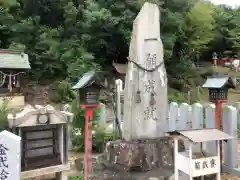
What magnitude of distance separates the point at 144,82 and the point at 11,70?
11989 millimetres

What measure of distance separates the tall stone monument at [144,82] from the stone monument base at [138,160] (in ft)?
0.99

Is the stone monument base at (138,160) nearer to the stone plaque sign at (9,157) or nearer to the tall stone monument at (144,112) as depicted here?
the tall stone monument at (144,112)

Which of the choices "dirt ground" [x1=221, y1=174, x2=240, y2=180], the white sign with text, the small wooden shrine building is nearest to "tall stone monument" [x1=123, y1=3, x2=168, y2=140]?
"dirt ground" [x1=221, y1=174, x2=240, y2=180]

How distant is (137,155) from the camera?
6.18 metres

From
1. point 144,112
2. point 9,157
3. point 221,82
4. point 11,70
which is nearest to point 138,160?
point 144,112

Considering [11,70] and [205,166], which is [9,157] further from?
[11,70]

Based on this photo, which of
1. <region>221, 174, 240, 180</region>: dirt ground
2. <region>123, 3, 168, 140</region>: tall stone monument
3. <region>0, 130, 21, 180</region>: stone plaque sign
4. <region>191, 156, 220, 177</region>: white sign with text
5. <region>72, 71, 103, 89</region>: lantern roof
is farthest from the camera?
<region>123, 3, 168, 140</region>: tall stone monument

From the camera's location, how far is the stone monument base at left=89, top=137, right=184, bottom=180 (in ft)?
19.8

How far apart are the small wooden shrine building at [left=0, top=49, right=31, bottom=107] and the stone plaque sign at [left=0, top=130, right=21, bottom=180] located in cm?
1357

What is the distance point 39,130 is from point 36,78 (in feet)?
51.9

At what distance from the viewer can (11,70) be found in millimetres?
16406

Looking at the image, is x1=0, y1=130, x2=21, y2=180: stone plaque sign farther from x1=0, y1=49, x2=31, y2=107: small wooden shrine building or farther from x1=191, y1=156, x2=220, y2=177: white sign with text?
x1=0, y1=49, x2=31, y2=107: small wooden shrine building

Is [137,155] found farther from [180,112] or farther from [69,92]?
[69,92]

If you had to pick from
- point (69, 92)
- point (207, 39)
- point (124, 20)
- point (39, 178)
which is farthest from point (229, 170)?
point (207, 39)
